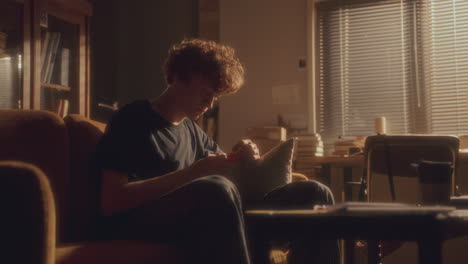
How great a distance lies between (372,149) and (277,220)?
146 centimetres

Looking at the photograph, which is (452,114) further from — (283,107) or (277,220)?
(277,220)

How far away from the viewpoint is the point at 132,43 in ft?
13.3

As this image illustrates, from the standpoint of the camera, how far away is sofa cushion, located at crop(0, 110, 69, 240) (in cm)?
153

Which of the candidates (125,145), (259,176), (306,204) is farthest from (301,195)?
(125,145)

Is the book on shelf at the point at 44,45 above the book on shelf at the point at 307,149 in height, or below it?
above

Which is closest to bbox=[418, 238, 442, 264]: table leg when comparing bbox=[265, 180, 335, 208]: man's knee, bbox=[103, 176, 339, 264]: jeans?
bbox=[103, 176, 339, 264]: jeans

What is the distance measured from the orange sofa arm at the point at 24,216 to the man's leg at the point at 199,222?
0.34 meters

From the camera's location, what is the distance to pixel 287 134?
3.53 meters

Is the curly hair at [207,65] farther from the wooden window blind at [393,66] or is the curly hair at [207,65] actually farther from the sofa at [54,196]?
the wooden window blind at [393,66]

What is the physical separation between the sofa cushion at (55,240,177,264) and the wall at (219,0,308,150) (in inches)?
92.1

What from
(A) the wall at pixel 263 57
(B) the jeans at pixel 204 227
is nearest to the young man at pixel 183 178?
(B) the jeans at pixel 204 227

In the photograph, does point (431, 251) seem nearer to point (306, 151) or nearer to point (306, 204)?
point (306, 204)

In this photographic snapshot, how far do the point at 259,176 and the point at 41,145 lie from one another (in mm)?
724

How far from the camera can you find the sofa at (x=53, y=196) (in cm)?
110
